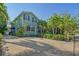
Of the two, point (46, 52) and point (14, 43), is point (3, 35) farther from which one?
point (46, 52)

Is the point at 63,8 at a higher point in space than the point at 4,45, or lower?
higher

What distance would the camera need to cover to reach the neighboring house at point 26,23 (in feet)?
31.3

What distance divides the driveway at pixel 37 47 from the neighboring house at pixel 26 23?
0.14 meters

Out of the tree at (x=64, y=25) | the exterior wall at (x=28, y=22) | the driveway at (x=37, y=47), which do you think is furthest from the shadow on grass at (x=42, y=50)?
the tree at (x=64, y=25)

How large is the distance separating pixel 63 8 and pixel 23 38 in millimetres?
963

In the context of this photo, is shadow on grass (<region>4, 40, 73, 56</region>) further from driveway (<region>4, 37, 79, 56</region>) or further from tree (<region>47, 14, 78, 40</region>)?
tree (<region>47, 14, 78, 40</region>)

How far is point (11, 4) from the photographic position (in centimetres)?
947

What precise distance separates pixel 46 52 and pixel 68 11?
2.94ft

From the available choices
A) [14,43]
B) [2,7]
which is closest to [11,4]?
[2,7]

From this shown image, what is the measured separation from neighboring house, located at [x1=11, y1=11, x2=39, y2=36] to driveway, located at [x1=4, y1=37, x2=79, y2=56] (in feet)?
0.46

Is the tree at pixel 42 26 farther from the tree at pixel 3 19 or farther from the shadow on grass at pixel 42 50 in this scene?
the tree at pixel 3 19

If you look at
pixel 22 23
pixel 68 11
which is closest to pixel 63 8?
pixel 68 11

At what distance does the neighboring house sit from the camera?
9531mm

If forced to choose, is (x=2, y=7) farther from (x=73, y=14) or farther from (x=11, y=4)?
(x=73, y=14)
